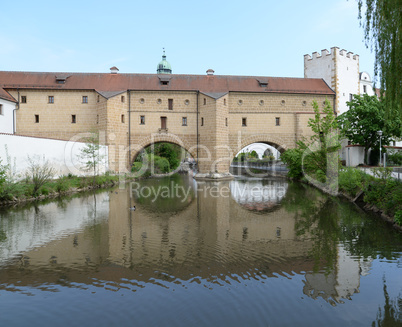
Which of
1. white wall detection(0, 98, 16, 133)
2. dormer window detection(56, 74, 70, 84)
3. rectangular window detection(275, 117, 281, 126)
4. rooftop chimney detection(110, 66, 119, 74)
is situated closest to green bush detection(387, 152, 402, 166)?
rectangular window detection(275, 117, 281, 126)

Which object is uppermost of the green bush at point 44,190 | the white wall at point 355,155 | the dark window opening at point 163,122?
the dark window opening at point 163,122

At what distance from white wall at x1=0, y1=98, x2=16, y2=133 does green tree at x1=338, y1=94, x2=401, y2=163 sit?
2834 centimetres

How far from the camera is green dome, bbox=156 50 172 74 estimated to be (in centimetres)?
6481

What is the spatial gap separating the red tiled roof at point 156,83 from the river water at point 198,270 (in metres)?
21.2

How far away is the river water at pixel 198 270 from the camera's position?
176 inches

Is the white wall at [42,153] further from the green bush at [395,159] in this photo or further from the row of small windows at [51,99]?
the green bush at [395,159]

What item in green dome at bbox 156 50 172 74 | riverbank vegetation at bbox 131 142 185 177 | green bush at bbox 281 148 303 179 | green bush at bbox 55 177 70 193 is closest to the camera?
green bush at bbox 55 177 70 193

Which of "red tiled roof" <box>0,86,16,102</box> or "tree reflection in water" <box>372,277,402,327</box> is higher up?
"red tiled roof" <box>0,86,16,102</box>

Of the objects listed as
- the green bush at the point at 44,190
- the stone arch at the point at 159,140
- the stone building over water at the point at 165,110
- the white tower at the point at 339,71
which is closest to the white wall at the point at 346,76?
the white tower at the point at 339,71

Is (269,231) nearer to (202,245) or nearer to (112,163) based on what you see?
(202,245)

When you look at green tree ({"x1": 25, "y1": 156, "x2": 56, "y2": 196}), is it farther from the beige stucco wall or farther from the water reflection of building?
the beige stucco wall

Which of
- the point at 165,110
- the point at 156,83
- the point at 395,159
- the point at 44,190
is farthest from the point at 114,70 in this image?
the point at 395,159

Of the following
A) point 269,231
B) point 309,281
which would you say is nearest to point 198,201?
point 269,231

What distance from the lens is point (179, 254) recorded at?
23.0 ft
